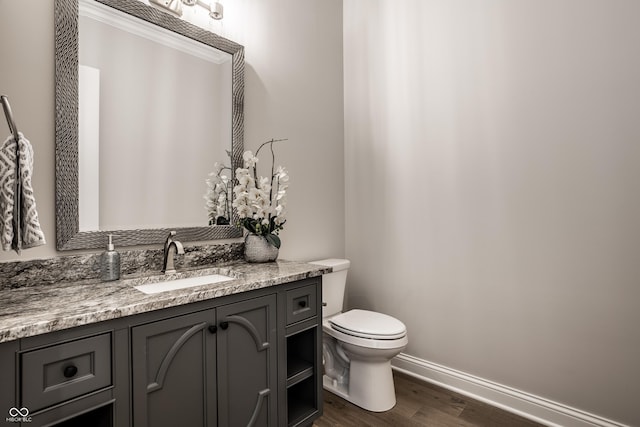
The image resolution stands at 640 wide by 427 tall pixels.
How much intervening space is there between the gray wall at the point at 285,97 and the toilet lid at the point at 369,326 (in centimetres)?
51

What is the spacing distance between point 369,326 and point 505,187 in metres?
1.09

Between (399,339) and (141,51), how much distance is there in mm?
1925

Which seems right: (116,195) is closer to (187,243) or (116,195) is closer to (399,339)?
(187,243)

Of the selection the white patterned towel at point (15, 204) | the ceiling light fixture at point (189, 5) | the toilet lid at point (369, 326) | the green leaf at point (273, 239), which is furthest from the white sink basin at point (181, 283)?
the ceiling light fixture at point (189, 5)

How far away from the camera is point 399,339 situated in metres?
1.92

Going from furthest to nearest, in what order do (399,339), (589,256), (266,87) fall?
(266,87) → (399,339) → (589,256)

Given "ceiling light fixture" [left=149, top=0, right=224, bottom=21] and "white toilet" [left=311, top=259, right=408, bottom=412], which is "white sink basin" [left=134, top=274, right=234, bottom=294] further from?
"ceiling light fixture" [left=149, top=0, right=224, bottom=21]

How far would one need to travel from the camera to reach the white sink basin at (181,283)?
1437 millimetres

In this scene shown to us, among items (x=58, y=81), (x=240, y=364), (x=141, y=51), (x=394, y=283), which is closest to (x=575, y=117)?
(x=394, y=283)

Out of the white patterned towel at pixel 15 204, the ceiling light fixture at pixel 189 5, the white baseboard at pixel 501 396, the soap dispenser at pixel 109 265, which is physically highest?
the ceiling light fixture at pixel 189 5

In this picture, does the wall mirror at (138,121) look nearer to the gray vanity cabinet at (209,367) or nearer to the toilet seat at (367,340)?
the gray vanity cabinet at (209,367)

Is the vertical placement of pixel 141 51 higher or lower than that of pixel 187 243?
higher

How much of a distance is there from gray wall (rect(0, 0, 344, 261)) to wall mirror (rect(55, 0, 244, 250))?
0.05m

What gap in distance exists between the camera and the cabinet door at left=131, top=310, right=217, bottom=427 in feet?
3.66
